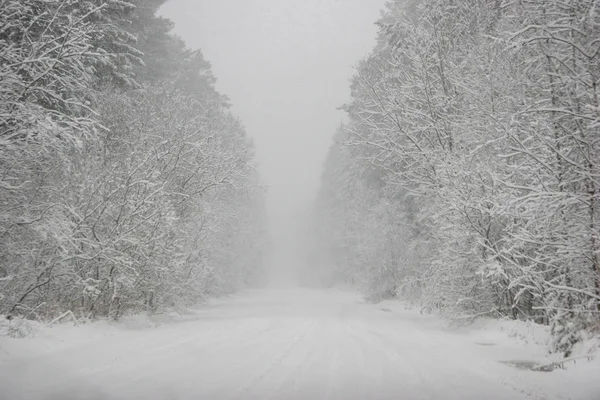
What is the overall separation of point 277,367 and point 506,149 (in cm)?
699

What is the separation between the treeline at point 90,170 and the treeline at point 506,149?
6038 mm

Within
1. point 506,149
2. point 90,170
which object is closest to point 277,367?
point 506,149

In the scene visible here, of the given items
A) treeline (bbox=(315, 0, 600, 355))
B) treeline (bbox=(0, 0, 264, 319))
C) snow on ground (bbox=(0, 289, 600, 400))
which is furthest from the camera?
treeline (bbox=(0, 0, 264, 319))

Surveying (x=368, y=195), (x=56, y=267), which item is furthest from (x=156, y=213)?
(x=368, y=195)

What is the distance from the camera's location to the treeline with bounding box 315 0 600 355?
19.8ft

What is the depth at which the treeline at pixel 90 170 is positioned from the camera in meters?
6.71

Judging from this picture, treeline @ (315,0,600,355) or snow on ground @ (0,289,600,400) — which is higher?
treeline @ (315,0,600,355)

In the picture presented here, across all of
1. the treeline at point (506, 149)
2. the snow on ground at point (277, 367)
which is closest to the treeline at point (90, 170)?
the snow on ground at point (277, 367)

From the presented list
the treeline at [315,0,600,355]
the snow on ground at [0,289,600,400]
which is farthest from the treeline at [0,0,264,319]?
the treeline at [315,0,600,355]

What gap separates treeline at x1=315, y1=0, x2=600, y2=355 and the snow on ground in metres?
1.15

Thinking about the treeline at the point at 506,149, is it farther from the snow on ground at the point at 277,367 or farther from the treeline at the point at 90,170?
the treeline at the point at 90,170

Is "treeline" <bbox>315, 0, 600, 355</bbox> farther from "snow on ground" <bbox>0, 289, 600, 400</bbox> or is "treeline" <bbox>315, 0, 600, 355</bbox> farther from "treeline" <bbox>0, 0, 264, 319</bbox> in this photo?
"treeline" <bbox>0, 0, 264, 319</bbox>

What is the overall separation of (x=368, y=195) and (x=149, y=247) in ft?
59.2

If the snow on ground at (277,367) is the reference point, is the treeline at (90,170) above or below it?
above
